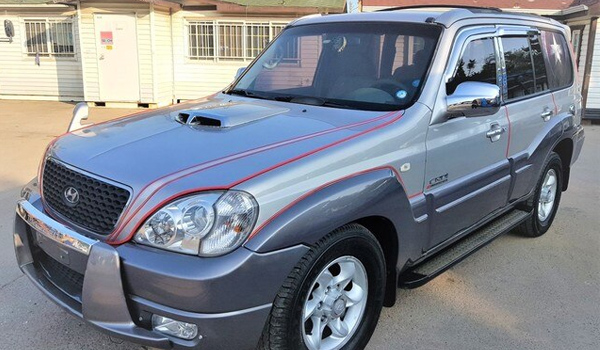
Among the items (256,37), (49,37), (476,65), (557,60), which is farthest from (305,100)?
(49,37)

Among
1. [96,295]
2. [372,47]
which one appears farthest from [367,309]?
[372,47]

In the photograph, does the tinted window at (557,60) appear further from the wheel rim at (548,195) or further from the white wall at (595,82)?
the white wall at (595,82)

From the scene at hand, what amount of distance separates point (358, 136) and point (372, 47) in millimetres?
1052

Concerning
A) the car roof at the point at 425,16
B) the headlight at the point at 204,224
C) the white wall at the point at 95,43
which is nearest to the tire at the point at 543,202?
the car roof at the point at 425,16

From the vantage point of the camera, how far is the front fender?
2.30 m

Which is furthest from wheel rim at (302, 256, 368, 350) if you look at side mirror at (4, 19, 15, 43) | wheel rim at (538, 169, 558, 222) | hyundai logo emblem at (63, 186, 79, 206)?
side mirror at (4, 19, 15, 43)

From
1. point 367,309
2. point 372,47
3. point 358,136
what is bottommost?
point 367,309

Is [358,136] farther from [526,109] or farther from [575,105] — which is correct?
[575,105]

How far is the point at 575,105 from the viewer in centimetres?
512

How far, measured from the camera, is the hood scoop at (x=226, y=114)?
9.70 feet

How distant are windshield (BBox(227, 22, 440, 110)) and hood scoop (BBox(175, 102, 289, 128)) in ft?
1.09

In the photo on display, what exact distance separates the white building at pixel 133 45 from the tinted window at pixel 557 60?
9332 mm

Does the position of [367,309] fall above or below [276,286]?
below

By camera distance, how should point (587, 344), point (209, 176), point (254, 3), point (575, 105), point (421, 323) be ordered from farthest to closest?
point (254, 3) < point (575, 105) < point (421, 323) < point (587, 344) < point (209, 176)
